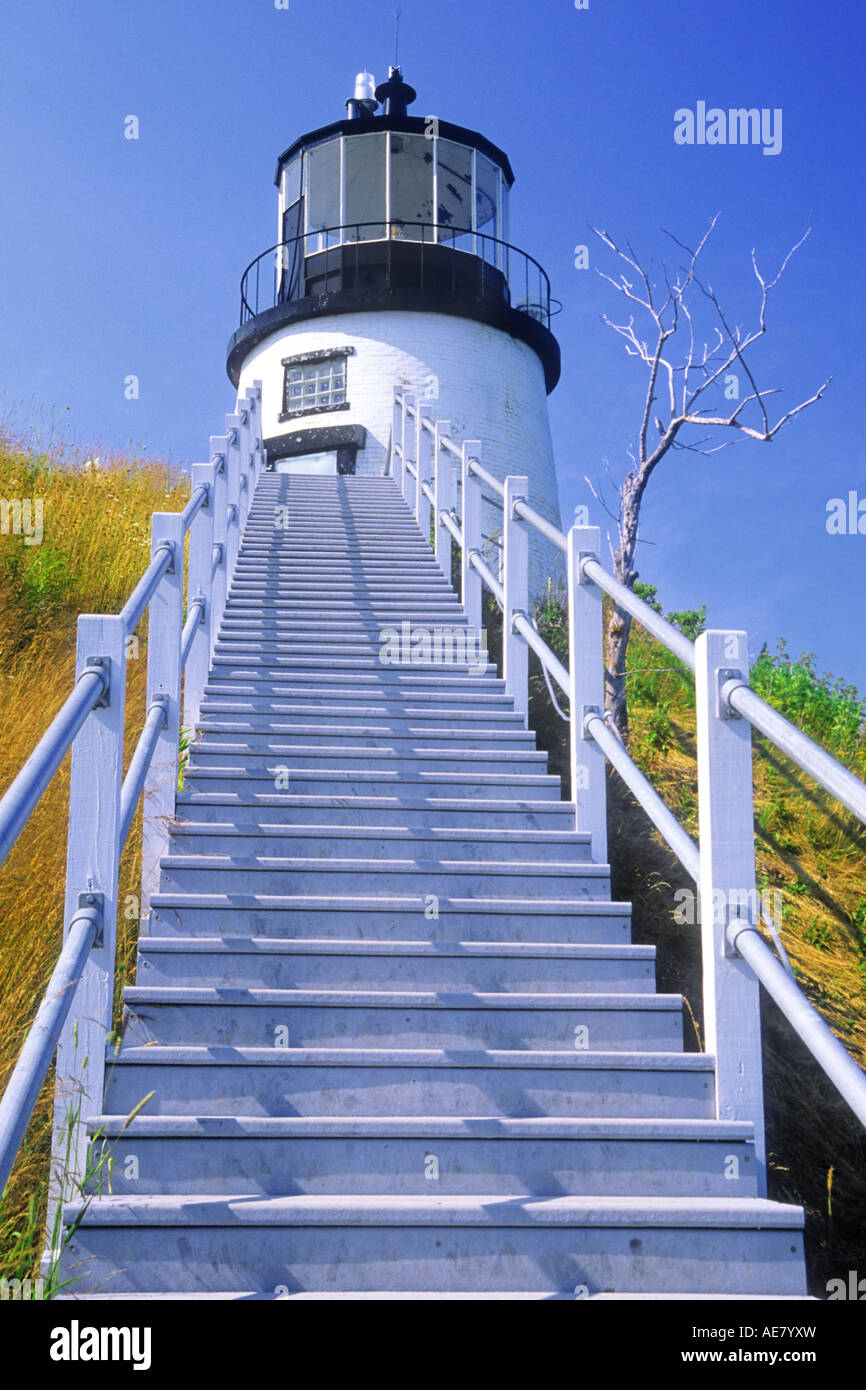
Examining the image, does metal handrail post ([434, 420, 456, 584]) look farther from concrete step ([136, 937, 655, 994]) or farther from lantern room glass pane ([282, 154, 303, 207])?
lantern room glass pane ([282, 154, 303, 207])

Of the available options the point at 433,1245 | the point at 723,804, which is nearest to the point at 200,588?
the point at 723,804

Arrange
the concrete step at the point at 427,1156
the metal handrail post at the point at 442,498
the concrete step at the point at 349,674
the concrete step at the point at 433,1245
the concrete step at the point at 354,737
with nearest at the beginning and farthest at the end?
the concrete step at the point at 433,1245 → the concrete step at the point at 427,1156 → the concrete step at the point at 354,737 → the concrete step at the point at 349,674 → the metal handrail post at the point at 442,498

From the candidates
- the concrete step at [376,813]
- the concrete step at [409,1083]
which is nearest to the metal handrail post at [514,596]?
the concrete step at [376,813]

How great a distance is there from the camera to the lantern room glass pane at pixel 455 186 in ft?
56.5

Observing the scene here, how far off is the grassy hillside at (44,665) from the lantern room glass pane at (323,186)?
20.7ft

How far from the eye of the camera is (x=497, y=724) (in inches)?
227

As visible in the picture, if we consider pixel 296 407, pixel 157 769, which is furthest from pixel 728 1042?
pixel 296 407

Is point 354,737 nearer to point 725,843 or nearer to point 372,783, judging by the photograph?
point 372,783

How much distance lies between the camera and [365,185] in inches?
675

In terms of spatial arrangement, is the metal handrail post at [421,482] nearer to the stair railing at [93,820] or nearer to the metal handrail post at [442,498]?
the metal handrail post at [442,498]

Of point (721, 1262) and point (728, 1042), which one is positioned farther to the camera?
point (728, 1042)

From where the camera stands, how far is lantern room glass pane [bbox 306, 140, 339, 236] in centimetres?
1731

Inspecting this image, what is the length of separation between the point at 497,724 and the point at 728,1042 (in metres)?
2.81
